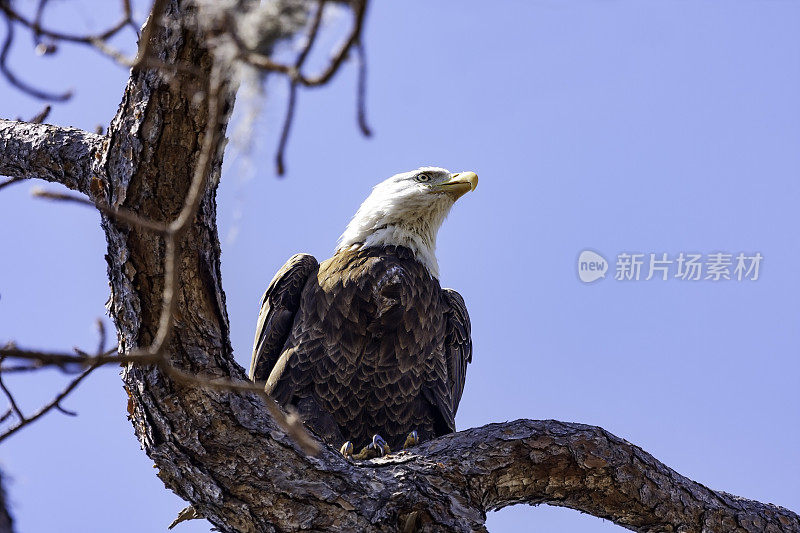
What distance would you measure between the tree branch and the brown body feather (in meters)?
1.48

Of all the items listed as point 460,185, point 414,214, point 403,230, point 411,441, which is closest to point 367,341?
point 411,441

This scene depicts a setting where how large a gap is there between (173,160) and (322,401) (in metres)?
1.81

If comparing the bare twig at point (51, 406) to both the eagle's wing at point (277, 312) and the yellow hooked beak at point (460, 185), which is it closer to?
the eagle's wing at point (277, 312)

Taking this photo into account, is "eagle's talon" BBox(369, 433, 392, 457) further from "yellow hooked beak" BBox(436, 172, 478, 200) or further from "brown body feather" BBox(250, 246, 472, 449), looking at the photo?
"yellow hooked beak" BBox(436, 172, 478, 200)

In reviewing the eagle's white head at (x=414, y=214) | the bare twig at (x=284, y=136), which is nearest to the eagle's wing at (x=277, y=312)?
the eagle's white head at (x=414, y=214)

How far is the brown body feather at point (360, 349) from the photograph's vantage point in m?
4.16

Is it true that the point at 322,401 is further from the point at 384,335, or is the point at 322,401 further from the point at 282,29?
the point at 282,29

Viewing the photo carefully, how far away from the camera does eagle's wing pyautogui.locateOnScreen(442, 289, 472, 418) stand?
4691 mm

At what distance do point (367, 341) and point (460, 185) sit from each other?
1279mm

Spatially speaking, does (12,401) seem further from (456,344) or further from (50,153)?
(456,344)

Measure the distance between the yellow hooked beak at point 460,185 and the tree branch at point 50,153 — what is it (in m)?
2.28

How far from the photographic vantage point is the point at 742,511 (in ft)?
12.1

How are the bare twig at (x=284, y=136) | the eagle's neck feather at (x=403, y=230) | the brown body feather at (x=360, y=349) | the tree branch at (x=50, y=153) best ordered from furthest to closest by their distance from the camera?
the eagle's neck feather at (x=403, y=230), the brown body feather at (x=360, y=349), the tree branch at (x=50, y=153), the bare twig at (x=284, y=136)

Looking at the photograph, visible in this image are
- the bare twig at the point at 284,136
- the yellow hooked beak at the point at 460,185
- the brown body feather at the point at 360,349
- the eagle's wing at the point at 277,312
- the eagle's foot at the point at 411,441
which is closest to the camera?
the bare twig at the point at 284,136
